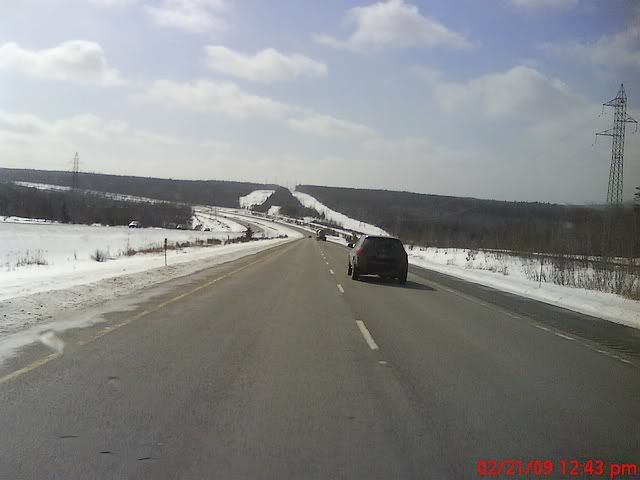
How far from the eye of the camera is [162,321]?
11.4m

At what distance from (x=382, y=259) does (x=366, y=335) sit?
487 inches

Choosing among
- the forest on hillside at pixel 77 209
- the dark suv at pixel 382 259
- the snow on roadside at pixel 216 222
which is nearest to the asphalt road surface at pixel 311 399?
the dark suv at pixel 382 259

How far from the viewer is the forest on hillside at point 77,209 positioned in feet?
357

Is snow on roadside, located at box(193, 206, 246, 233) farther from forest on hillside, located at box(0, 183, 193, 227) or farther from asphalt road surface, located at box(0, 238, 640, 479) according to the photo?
asphalt road surface, located at box(0, 238, 640, 479)

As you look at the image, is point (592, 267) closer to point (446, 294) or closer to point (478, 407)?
point (446, 294)

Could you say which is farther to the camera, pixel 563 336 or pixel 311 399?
pixel 563 336

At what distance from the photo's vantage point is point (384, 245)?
2300 centimetres

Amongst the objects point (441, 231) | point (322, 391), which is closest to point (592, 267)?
point (322, 391)

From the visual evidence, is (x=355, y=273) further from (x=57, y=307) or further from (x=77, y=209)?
(x=77, y=209)

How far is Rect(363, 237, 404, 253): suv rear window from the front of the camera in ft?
75.2
